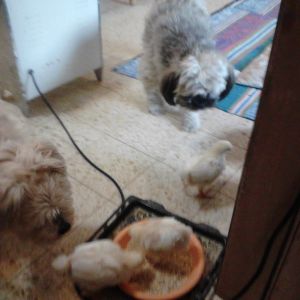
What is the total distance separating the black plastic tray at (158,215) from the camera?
1.22m

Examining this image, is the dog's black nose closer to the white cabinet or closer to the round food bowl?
the round food bowl

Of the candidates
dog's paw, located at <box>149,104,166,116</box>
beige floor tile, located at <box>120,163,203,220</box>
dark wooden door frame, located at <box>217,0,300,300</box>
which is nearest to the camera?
dark wooden door frame, located at <box>217,0,300,300</box>

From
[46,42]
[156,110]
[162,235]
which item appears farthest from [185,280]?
[46,42]

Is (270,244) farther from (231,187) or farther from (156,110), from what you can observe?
(156,110)

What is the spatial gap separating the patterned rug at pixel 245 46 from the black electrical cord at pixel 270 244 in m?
1.11

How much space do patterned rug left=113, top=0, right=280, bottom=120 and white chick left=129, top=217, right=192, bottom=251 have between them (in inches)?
40.1

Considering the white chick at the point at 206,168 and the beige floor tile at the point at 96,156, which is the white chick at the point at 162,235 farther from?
the beige floor tile at the point at 96,156

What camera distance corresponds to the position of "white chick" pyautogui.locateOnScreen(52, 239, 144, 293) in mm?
1108

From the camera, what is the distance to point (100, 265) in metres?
1.11

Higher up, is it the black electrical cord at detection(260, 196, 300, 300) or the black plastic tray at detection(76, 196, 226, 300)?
the black electrical cord at detection(260, 196, 300, 300)

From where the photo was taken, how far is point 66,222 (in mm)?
1122

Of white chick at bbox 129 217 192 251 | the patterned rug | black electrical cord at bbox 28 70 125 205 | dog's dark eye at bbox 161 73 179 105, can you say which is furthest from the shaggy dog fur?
the patterned rug

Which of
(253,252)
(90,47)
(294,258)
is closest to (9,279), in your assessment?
(253,252)

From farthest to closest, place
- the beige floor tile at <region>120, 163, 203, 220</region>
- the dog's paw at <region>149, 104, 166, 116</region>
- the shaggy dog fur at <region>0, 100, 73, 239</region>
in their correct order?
1. the dog's paw at <region>149, 104, 166, 116</region>
2. the beige floor tile at <region>120, 163, 203, 220</region>
3. the shaggy dog fur at <region>0, 100, 73, 239</region>
